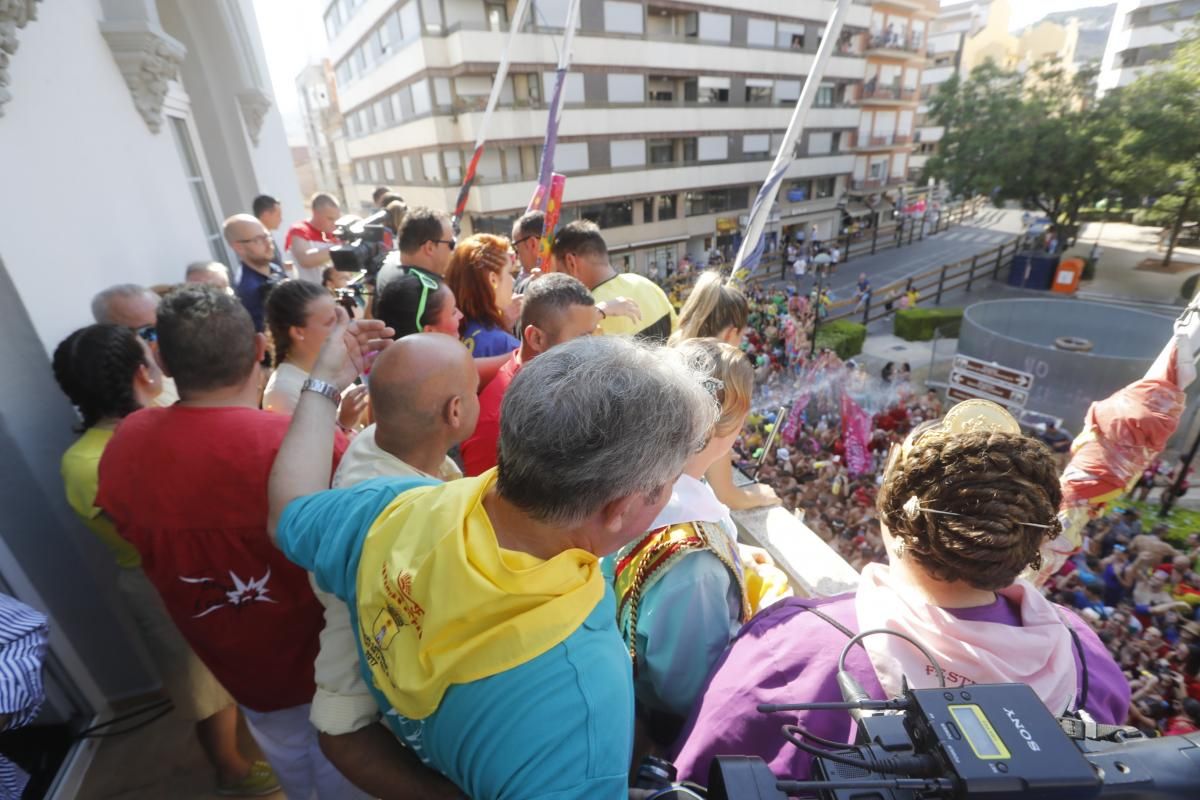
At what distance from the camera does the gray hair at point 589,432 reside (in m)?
0.98

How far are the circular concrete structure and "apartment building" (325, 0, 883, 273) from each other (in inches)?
278

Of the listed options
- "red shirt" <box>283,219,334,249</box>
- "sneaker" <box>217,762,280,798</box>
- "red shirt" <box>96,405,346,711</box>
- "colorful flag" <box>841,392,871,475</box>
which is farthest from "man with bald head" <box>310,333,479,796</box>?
"colorful flag" <box>841,392,871,475</box>

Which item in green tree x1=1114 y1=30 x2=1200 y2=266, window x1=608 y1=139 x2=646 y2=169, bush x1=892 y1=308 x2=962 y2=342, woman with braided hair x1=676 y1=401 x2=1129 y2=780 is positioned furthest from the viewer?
window x1=608 y1=139 x2=646 y2=169

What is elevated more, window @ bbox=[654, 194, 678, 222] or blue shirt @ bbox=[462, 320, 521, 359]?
blue shirt @ bbox=[462, 320, 521, 359]

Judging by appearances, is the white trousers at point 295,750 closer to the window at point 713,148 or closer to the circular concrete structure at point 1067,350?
the circular concrete structure at point 1067,350

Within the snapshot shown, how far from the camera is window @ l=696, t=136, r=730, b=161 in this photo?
78.7 feet

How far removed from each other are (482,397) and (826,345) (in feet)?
44.4

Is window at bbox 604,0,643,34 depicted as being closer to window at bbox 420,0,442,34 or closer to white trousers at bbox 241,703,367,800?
window at bbox 420,0,442,34

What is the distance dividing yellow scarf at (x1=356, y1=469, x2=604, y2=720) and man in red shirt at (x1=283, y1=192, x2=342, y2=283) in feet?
14.6

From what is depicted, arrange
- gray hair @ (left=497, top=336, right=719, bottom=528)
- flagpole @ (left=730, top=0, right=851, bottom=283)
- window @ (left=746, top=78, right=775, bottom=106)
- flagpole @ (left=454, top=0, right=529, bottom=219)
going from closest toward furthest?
gray hair @ (left=497, top=336, right=719, bottom=528), flagpole @ (left=730, top=0, right=851, bottom=283), flagpole @ (left=454, top=0, right=529, bottom=219), window @ (left=746, top=78, right=775, bottom=106)

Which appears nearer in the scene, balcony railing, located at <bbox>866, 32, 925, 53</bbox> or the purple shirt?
the purple shirt

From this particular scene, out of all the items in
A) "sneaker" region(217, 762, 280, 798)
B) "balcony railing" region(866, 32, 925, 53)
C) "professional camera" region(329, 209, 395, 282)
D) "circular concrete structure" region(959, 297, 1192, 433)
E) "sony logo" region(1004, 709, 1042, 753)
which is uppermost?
"balcony railing" region(866, 32, 925, 53)

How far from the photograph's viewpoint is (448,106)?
1958 cm

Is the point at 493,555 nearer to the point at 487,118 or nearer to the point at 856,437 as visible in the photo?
the point at 487,118
